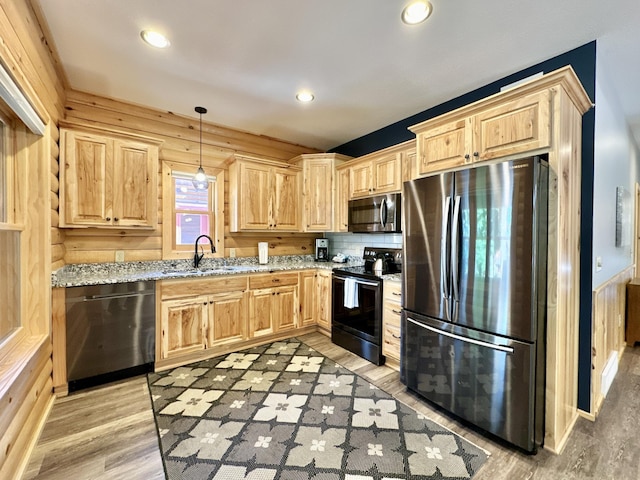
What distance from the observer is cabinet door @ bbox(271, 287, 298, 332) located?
3.44 metres

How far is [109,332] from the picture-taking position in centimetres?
245

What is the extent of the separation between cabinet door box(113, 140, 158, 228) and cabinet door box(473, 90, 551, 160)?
2.99 metres

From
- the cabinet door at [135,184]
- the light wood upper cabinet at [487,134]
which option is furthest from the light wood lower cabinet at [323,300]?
the cabinet door at [135,184]

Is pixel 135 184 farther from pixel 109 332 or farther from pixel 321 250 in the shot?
pixel 321 250

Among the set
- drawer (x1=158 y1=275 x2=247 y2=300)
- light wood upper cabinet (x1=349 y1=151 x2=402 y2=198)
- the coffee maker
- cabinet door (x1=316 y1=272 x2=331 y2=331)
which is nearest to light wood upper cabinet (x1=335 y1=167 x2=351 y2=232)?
light wood upper cabinet (x1=349 y1=151 x2=402 y2=198)

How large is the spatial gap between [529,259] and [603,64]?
1.88 meters

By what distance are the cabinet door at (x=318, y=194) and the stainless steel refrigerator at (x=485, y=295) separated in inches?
72.6

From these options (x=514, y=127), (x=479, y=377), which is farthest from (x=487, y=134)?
(x=479, y=377)

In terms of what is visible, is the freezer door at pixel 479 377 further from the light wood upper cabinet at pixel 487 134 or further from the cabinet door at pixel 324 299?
the cabinet door at pixel 324 299

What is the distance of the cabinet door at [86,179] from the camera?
2516mm

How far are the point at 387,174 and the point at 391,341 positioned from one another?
6.04 feet

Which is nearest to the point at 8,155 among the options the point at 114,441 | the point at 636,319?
the point at 114,441

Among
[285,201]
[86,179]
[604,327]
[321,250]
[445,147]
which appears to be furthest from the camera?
[321,250]

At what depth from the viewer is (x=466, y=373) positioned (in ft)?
6.29
